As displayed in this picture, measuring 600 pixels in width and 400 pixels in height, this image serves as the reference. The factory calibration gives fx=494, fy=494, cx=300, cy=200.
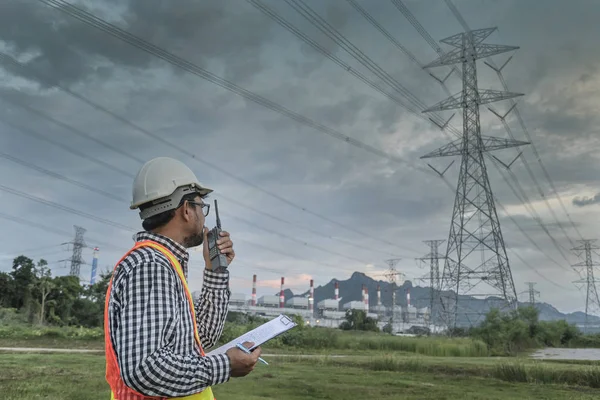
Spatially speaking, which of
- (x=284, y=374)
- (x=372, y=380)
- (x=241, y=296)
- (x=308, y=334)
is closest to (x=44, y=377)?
(x=284, y=374)

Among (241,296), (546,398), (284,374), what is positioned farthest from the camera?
(241,296)

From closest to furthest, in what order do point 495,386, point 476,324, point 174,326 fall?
point 174,326 < point 495,386 < point 476,324

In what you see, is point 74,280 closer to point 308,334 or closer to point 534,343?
point 308,334

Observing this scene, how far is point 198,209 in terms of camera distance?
2.32 m

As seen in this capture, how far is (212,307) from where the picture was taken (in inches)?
102

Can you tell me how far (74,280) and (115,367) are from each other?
131 ft

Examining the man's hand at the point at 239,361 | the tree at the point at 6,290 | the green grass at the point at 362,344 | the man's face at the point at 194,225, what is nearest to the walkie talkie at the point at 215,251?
the man's face at the point at 194,225

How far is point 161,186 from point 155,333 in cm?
74

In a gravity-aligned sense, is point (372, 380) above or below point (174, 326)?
below

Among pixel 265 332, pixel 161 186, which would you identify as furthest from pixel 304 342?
pixel 161 186

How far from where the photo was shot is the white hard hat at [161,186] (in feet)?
7.29

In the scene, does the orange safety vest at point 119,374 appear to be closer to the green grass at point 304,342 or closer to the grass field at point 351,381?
the grass field at point 351,381

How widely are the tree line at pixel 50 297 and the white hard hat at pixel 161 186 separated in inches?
1375

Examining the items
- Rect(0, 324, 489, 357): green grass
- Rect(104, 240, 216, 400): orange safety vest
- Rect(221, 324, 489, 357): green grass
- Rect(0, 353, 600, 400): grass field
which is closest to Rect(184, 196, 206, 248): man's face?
Rect(104, 240, 216, 400): orange safety vest
